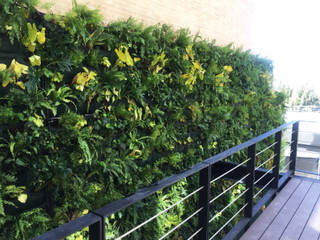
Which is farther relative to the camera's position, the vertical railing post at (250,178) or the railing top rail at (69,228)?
the vertical railing post at (250,178)

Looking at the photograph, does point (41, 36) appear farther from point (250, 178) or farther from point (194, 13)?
point (194, 13)

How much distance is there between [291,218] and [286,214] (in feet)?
0.30

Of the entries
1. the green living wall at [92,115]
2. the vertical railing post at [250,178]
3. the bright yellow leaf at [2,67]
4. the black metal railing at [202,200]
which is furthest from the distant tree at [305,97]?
the bright yellow leaf at [2,67]

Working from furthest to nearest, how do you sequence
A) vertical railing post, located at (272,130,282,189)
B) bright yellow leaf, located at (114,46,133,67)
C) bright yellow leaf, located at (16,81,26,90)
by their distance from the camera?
vertical railing post, located at (272,130,282,189) < bright yellow leaf, located at (114,46,133,67) < bright yellow leaf, located at (16,81,26,90)

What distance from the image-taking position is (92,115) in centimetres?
264

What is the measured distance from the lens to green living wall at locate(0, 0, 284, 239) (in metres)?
2.08

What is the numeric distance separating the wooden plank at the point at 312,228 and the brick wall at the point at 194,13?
2.91 meters

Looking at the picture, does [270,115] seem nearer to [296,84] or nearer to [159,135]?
[159,135]

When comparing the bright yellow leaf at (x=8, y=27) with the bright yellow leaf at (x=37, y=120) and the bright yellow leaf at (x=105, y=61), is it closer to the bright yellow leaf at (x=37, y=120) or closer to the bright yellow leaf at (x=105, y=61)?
the bright yellow leaf at (x=37, y=120)

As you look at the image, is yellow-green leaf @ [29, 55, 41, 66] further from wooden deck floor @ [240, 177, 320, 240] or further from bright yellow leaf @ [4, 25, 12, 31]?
wooden deck floor @ [240, 177, 320, 240]

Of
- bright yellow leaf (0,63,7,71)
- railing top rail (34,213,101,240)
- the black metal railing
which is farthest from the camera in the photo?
bright yellow leaf (0,63,7,71)

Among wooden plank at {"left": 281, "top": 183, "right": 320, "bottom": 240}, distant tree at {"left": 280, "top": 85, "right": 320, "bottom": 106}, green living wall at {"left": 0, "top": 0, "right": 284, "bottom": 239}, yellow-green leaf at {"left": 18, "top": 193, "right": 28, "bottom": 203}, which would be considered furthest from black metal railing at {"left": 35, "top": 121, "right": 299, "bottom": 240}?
distant tree at {"left": 280, "top": 85, "right": 320, "bottom": 106}

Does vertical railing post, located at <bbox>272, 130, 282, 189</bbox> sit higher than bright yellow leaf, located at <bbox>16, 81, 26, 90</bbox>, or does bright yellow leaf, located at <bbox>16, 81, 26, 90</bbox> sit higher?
bright yellow leaf, located at <bbox>16, 81, 26, 90</bbox>

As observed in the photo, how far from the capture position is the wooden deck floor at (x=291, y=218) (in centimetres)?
267
